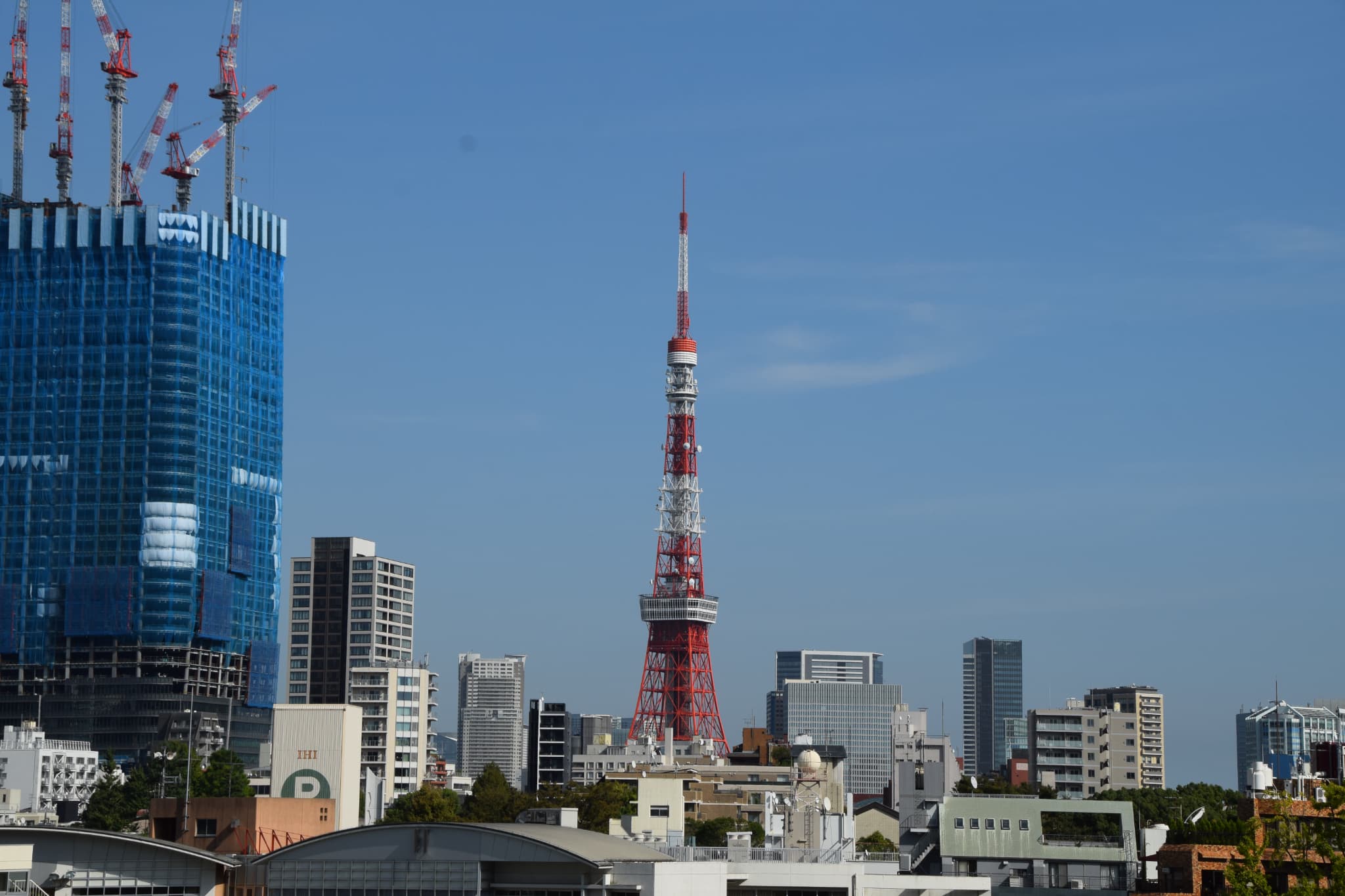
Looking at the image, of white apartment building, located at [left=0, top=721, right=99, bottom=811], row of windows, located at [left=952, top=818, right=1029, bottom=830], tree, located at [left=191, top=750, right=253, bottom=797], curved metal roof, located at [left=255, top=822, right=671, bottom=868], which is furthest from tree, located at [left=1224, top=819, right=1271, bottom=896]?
white apartment building, located at [left=0, top=721, right=99, bottom=811]

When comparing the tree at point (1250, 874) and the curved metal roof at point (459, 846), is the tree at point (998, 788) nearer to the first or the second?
the curved metal roof at point (459, 846)

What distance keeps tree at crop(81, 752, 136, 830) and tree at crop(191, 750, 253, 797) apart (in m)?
6.16

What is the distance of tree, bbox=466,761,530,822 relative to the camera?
464ft

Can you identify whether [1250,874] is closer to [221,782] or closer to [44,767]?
[221,782]

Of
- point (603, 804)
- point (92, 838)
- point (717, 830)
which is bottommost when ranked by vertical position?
point (717, 830)

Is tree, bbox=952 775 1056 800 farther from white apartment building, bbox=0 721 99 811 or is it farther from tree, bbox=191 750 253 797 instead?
white apartment building, bbox=0 721 99 811

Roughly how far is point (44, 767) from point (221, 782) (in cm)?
4934

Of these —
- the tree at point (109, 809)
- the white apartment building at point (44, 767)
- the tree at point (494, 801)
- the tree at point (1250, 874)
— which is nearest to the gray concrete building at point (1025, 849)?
the tree at point (1250, 874)

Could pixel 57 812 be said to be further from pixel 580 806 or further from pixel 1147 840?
pixel 1147 840

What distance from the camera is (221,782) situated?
138 metres

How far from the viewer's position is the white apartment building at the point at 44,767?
169 m

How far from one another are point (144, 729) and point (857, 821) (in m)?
88.5

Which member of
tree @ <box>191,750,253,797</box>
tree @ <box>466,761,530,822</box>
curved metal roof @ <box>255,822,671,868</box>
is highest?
curved metal roof @ <box>255,822,671,868</box>

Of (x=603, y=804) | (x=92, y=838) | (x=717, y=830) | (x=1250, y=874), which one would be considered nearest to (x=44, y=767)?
(x=603, y=804)
